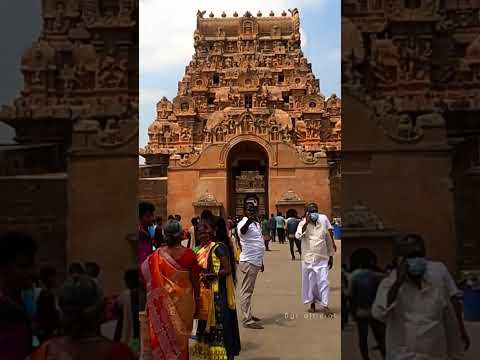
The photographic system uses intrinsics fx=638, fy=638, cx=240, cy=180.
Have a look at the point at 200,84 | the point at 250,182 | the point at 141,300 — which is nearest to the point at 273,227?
the point at 200,84

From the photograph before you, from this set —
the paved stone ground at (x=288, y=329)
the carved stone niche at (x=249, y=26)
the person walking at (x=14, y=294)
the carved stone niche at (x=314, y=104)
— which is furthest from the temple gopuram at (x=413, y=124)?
the carved stone niche at (x=249, y=26)

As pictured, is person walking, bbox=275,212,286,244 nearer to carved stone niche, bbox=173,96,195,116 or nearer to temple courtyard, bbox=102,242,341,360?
temple courtyard, bbox=102,242,341,360

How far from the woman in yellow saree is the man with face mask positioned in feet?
6.97

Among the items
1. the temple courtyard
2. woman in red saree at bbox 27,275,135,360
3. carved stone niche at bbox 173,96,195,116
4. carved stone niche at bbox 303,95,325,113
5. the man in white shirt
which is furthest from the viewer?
carved stone niche at bbox 173,96,195,116

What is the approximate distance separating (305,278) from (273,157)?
19867 mm

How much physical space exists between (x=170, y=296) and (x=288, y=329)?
342cm

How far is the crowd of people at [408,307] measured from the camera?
395 centimetres

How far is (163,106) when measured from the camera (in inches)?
1465

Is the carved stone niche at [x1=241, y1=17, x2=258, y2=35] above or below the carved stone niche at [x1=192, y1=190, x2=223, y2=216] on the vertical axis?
above

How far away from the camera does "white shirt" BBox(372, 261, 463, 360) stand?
3934 mm

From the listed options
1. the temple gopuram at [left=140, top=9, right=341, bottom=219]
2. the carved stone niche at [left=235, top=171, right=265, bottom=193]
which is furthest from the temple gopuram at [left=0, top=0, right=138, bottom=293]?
the carved stone niche at [left=235, top=171, right=265, bottom=193]

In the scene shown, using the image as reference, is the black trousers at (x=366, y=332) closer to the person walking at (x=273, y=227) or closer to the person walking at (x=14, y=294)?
the person walking at (x=14, y=294)

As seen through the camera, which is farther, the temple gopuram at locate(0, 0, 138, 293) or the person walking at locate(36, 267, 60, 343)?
the temple gopuram at locate(0, 0, 138, 293)

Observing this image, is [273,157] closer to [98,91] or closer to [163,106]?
[163,106]
